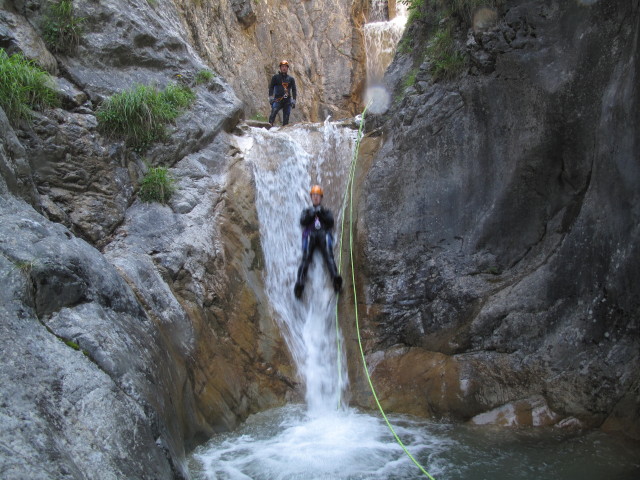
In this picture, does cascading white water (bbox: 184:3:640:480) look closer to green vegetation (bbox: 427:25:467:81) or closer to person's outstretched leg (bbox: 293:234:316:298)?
person's outstretched leg (bbox: 293:234:316:298)

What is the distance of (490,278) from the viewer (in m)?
6.51

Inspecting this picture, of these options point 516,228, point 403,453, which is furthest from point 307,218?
point 403,453

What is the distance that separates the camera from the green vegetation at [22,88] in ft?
18.6

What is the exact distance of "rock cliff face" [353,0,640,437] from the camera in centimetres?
531

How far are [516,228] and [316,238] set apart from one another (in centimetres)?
278

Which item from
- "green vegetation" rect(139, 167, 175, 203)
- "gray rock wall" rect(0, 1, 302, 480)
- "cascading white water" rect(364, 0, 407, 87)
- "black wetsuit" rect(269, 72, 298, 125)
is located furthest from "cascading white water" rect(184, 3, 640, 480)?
"cascading white water" rect(364, 0, 407, 87)

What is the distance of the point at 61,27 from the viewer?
23.7 feet

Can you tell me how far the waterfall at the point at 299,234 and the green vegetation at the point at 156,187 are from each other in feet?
4.91

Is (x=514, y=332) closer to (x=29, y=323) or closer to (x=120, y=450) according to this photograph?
(x=120, y=450)

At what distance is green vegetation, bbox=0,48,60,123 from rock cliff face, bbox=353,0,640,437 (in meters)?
4.54

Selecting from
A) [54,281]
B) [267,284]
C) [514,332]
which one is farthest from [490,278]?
[54,281]

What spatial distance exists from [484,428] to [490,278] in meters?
1.89

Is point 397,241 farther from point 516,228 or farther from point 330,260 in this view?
point 516,228

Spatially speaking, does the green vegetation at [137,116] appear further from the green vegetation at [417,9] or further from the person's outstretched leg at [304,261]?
the green vegetation at [417,9]
